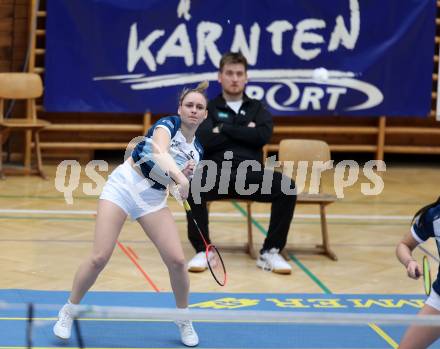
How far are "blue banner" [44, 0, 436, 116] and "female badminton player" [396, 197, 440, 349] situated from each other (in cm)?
706

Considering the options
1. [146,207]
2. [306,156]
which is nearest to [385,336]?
[146,207]

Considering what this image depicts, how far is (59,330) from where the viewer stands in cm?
552

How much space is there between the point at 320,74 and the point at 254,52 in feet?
2.80

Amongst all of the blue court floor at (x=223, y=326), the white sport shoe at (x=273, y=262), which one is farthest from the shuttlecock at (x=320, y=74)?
the blue court floor at (x=223, y=326)

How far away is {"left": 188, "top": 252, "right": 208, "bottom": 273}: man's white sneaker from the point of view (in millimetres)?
7391

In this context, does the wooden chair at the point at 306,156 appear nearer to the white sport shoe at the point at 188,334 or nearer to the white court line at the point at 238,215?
the white court line at the point at 238,215

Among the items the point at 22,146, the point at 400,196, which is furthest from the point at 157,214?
the point at 22,146

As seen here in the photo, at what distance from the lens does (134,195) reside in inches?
214

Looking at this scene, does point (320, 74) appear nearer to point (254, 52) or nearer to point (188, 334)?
point (254, 52)

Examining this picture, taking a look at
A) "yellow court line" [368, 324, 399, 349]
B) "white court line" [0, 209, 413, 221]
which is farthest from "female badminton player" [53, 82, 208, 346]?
"white court line" [0, 209, 413, 221]

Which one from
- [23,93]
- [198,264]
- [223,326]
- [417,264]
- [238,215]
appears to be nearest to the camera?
[417,264]

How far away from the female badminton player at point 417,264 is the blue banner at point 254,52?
23.2ft

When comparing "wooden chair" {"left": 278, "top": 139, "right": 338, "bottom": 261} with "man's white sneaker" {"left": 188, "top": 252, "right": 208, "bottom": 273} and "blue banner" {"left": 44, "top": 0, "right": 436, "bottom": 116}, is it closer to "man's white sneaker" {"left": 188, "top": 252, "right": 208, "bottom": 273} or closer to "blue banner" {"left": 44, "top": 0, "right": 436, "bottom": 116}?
"man's white sneaker" {"left": 188, "top": 252, "right": 208, "bottom": 273}

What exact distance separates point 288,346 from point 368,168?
6.81m
